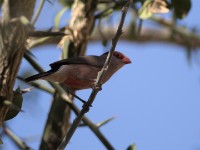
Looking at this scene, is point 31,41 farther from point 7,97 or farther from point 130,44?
point 130,44

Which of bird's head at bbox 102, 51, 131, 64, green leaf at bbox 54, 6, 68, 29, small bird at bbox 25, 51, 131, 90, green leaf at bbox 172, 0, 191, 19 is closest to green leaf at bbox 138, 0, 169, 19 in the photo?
green leaf at bbox 172, 0, 191, 19

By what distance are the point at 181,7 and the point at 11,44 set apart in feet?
5.37

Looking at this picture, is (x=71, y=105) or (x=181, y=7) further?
(x=181, y=7)

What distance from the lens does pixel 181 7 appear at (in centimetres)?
351

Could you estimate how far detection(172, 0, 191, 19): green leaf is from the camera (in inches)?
137

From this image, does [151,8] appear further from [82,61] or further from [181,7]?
[82,61]

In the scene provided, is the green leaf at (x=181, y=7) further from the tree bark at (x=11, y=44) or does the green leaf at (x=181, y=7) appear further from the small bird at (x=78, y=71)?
the tree bark at (x=11, y=44)

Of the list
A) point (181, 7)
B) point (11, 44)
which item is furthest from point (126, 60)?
point (11, 44)

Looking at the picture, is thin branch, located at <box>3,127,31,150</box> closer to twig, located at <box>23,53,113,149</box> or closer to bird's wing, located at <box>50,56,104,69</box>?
twig, located at <box>23,53,113,149</box>

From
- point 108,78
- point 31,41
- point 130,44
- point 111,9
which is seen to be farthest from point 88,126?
point 130,44

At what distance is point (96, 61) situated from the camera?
3.25m

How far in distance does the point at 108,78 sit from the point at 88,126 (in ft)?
1.24

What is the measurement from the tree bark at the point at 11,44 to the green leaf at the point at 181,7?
144cm

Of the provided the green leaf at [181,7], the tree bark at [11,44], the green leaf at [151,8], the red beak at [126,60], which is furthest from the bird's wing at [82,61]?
the tree bark at [11,44]
